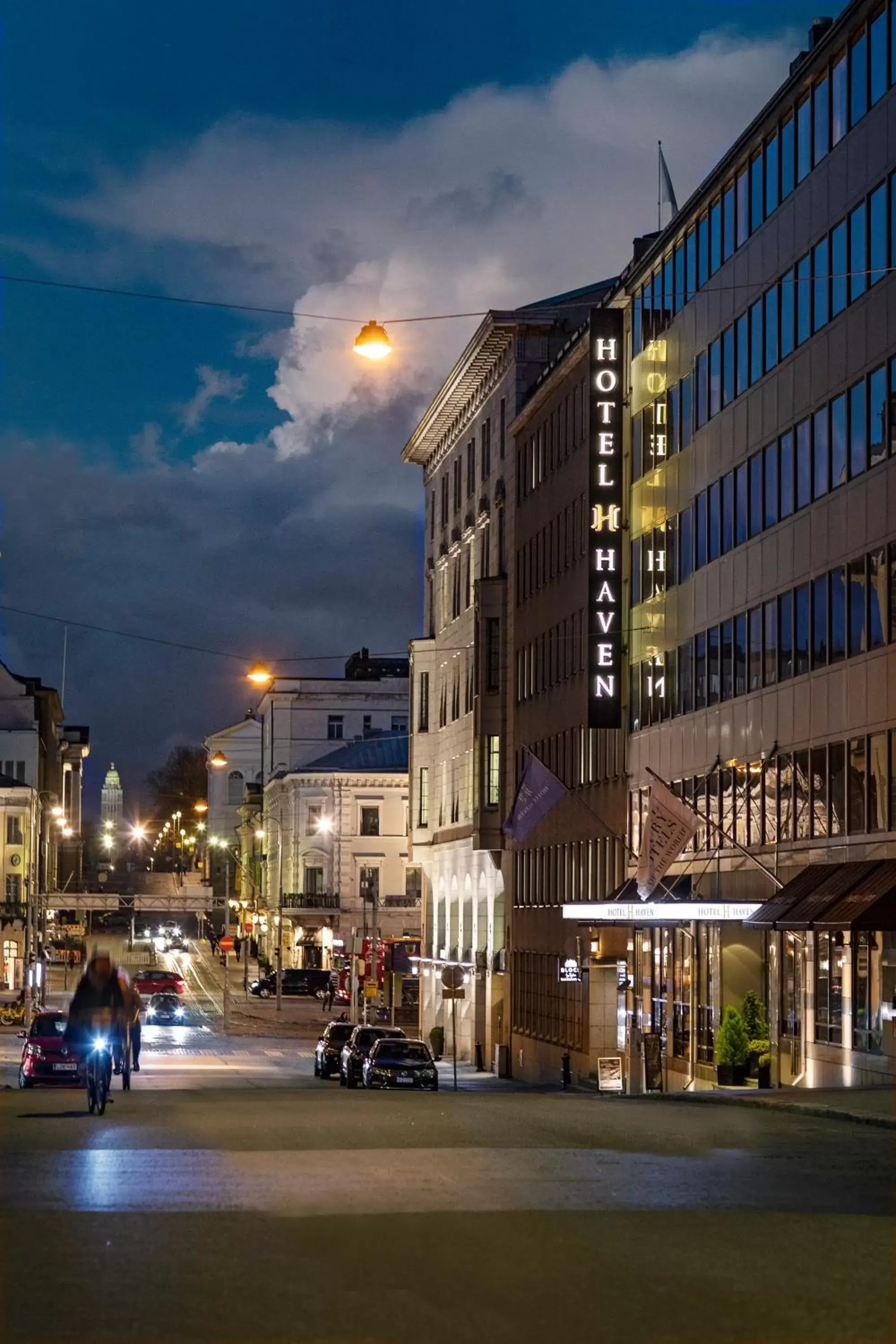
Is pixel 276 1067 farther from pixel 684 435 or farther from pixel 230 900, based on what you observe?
pixel 230 900

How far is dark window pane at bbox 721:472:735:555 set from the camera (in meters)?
45.7

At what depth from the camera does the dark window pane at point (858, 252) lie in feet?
120

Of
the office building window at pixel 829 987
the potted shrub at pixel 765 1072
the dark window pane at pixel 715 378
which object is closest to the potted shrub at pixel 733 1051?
the potted shrub at pixel 765 1072

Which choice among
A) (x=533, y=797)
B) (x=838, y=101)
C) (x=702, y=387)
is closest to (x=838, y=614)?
(x=838, y=101)

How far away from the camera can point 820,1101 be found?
30.9 m

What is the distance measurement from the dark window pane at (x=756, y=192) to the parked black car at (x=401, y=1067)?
18933 mm

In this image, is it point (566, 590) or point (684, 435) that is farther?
point (566, 590)

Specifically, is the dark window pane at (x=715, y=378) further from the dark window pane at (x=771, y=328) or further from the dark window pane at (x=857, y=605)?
the dark window pane at (x=857, y=605)

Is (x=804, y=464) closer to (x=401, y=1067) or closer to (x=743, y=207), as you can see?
(x=743, y=207)

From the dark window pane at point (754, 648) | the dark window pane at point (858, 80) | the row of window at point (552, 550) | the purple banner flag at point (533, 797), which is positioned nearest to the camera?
the dark window pane at point (858, 80)

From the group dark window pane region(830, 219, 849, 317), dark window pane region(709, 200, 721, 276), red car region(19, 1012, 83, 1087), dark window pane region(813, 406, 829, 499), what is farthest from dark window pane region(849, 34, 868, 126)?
red car region(19, 1012, 83, 1087)

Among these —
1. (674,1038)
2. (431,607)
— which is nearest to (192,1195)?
(674,1038)

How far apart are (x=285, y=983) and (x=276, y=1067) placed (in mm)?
48162

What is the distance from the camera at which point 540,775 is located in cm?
5088
